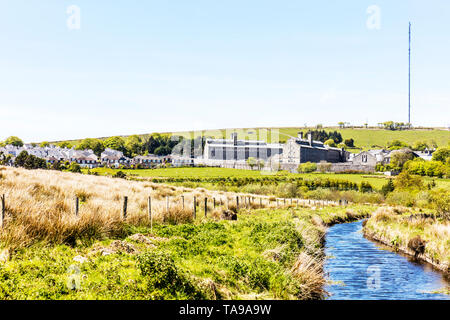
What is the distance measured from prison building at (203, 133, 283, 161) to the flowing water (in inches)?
5680

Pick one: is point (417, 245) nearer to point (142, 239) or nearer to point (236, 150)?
point (142, 239)

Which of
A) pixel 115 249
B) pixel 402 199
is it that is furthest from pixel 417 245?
pixel 402 199

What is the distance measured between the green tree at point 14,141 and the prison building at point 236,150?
76401 mm

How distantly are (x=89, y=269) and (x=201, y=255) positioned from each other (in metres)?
5.48

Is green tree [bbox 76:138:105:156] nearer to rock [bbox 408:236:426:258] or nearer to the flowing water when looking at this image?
the flowing water

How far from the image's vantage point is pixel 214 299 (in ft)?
39.1

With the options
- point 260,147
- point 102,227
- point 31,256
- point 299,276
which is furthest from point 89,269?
point 260,147

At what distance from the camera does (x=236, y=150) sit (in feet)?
576

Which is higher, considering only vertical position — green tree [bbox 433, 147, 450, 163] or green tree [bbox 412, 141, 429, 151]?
green tree [bbox 412, 141, 429, 151]

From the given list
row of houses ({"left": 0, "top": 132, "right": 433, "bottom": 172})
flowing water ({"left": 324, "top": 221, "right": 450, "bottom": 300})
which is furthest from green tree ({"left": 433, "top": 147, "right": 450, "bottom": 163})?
flowing water ({"left": 324, "top": 221, "right": 450, "bottom": 300})

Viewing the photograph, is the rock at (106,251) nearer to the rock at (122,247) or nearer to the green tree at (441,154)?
the rock at (122,247)

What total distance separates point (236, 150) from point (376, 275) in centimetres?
15525

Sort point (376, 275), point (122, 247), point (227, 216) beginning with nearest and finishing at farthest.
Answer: point (122, 247), point (376, 275), point (227, 216)

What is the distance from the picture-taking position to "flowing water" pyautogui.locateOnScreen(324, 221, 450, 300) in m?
16.9
